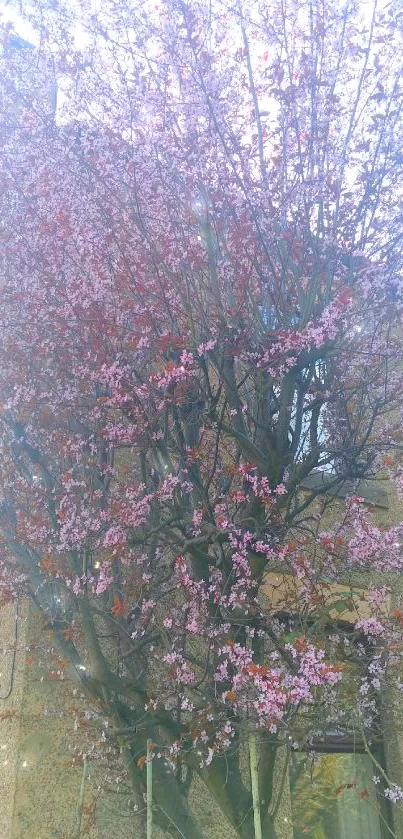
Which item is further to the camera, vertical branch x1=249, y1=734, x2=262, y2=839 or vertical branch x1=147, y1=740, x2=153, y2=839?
vertical branch x1=147, y1=740, x2=153, y2=839

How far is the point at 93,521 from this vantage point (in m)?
6.42

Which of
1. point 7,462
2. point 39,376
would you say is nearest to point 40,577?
point 7,462

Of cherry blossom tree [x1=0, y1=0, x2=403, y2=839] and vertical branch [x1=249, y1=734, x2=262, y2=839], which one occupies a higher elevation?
cherry blossom tree [x1=0, y1=0, x2=403, y2=839]

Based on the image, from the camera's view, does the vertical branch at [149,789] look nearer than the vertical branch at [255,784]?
No

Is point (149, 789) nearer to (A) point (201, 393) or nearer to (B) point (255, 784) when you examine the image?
(B) point (255, 784)

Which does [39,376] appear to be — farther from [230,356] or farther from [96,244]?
[230,356]

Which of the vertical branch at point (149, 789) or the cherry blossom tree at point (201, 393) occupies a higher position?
the cherry blossom tree at point (201, 393)

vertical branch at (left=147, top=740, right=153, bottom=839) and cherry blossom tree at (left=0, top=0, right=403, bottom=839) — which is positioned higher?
cherry blossom tree at (left=0, top=0, right=403, bottom=839)

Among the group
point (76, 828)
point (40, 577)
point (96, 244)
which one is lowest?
point (76, 828)

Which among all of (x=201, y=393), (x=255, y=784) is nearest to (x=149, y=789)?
(x=255, y=784)

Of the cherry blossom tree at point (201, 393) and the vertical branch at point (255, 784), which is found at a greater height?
the cherry blossom tree at point (201, 393)

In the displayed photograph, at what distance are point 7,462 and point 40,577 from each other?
1564 millimetres

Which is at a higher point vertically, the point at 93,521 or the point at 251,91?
the point at 251,91

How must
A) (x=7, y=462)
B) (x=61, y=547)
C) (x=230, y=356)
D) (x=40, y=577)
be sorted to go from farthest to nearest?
1. (x=7, y=462)
2. (x=40, y=577)
3. (x=61, y=547)
4. (x=230, y=356)
